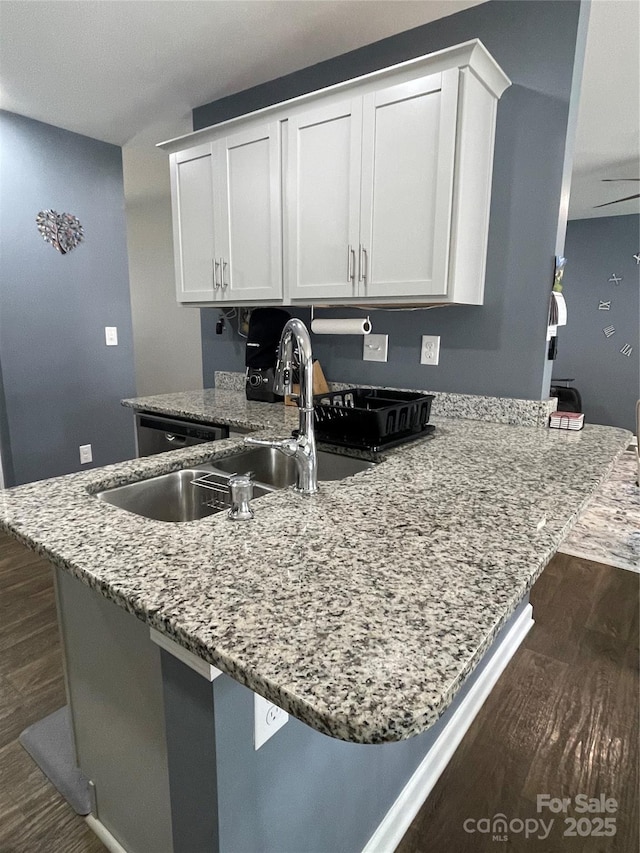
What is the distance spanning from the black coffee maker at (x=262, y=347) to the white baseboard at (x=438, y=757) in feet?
5.04

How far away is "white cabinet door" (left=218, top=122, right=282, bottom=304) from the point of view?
212 cm

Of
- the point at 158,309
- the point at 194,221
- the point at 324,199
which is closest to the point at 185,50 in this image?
the point at 194,221

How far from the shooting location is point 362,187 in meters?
1.86

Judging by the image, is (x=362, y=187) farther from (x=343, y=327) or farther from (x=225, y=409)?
(x=225, y=409)

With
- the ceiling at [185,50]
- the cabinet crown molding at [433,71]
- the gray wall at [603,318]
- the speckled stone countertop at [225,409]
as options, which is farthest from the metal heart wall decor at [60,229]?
the gray wall at [603,318]

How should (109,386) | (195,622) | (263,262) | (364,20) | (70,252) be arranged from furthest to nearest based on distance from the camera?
(109,386)
(70,252)
(263,262)
(364,20)
(195,622)

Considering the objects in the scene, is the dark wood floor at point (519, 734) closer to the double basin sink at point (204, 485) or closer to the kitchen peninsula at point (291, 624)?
the kitchen peninsula at point (291, 624)

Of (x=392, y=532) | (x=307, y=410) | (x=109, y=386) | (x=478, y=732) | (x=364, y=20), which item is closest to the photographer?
(x=392, y=532)

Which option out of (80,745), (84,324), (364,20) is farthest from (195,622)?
(84,324)

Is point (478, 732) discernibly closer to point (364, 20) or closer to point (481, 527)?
point (481, 527)

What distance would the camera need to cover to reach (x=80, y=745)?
1277 millimetres

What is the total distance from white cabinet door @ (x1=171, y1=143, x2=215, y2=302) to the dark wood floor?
172 cm

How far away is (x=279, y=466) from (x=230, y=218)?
1325mm

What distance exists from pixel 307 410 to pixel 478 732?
4.40 feet
